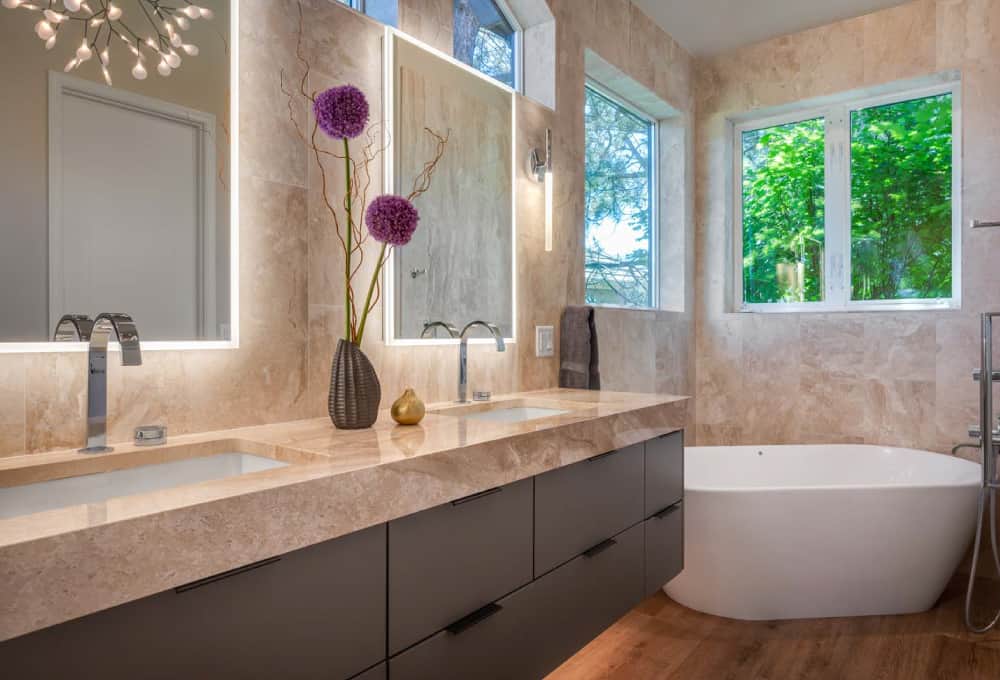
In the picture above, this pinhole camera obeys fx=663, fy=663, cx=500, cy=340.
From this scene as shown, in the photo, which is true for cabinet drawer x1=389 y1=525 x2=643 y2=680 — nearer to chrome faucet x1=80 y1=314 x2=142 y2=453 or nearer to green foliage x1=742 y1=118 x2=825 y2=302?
chrome faucet x1=80 y1=314 x2=142 y2=453

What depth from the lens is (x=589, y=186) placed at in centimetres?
297

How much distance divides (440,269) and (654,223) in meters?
1.86

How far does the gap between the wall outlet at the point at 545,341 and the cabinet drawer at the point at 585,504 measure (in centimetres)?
68

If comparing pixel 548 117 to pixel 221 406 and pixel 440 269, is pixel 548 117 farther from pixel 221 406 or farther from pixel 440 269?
pixel 221 406

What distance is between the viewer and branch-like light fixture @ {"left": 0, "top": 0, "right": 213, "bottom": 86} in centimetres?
114

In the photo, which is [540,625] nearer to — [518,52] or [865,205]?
[518,52]

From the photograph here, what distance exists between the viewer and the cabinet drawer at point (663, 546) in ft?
6.10

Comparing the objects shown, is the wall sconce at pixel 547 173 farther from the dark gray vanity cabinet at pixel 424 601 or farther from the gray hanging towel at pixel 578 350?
the dark gray vanity cabinet at pixel 424 601

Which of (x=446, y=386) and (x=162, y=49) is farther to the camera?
(x=446, y=386)

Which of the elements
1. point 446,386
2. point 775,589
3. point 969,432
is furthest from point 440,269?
point 969,432

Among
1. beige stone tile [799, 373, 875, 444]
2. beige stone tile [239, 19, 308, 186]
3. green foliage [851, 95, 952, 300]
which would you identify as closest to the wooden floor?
beige stone tile [799, 373, 875, 444]

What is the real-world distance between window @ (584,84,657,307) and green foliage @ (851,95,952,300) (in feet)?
3.24

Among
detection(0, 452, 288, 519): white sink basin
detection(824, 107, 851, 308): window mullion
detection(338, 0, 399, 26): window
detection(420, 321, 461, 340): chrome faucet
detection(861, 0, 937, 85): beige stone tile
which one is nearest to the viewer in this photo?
detection(0, 452, 288, 519): white sink basin

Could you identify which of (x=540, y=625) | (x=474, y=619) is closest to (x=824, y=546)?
(x=540, y=625)
